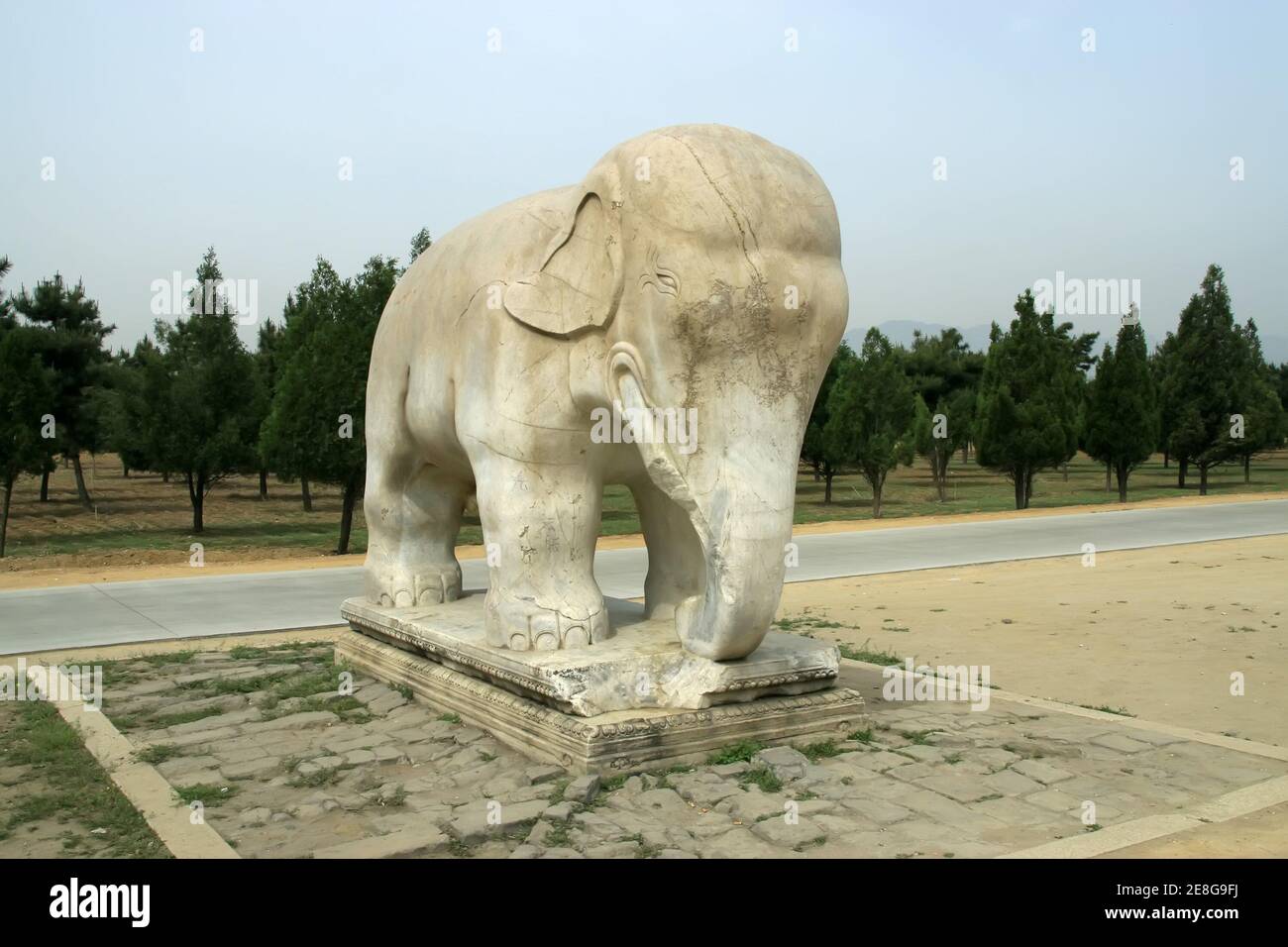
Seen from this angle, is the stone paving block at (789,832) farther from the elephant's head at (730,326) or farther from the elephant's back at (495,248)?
the elephant's back at (495,248)

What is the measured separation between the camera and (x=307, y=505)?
2720 centimetres

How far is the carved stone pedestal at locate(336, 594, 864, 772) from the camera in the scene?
4.28m

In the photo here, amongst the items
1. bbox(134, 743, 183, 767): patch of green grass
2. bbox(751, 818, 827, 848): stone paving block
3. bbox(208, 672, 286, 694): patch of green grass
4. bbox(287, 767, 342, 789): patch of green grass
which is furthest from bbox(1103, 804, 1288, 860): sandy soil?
bbox(208, 672, 286, 694): patch of green grass

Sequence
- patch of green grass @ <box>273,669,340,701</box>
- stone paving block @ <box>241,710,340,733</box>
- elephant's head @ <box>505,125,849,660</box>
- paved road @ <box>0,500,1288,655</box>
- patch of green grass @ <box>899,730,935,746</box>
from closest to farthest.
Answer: elephant's head @ <box>505,125,849,660</box>
patch of green grass @ <box>899,730,935,746</box>
stone paving block @ <box>241,710,340,733</box>
patch of green grass @ <box>273,669,340,701</box>
paved road @ <box>0,500,1288,655</box>

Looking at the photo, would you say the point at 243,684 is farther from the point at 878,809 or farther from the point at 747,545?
the point at 878,809

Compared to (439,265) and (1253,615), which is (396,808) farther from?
(1253,615)

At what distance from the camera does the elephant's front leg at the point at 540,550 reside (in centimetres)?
473

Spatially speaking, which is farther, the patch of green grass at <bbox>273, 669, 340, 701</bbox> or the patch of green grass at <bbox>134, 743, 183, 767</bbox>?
the patch of green grass at <bbox>273, 669, 340, 701</bbox>

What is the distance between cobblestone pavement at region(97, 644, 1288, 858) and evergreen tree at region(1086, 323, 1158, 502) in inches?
873

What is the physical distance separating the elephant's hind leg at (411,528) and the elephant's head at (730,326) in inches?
87.4

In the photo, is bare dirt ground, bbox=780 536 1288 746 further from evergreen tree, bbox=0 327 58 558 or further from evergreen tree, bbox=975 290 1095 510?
evergreen tree, bbox=0 327 58 558

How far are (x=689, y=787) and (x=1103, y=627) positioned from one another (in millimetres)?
5315

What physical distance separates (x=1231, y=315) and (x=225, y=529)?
83.4ft
